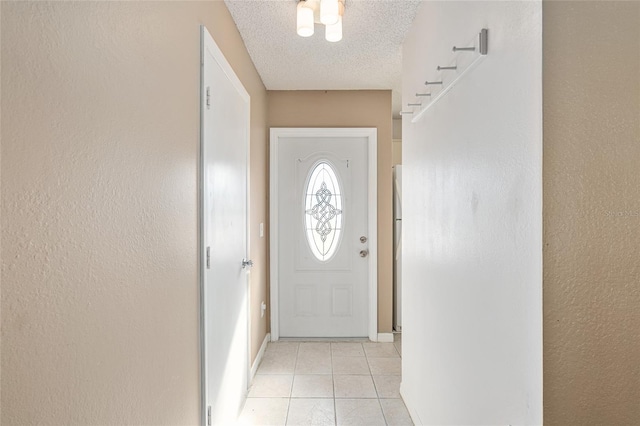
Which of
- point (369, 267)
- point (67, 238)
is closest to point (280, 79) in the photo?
point (369, 267)

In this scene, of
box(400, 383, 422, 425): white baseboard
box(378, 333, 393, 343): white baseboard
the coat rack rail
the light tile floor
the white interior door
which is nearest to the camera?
the coat rack rail

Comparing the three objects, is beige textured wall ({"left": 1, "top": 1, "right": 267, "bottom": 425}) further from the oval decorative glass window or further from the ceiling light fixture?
the oval decorative glass window

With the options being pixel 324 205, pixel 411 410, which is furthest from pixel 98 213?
pixel 324 205

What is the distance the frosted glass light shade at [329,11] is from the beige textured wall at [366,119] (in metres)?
1.74

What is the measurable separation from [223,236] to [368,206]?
6.32 feet

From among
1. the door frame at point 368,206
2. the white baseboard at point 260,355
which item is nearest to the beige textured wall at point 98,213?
the white baseboard at point 260,355

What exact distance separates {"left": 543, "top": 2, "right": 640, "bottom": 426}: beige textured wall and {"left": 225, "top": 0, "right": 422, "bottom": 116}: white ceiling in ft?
4.57

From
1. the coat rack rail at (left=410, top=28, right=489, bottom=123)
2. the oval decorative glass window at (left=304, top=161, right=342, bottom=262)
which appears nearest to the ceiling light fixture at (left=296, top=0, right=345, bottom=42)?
the coat rack rail at (left=410, top=28, right=489, bottom=123)

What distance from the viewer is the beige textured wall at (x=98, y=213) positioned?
71 centimetres

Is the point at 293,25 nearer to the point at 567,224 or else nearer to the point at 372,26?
the point at 372,26

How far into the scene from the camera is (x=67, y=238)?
829 millimetres

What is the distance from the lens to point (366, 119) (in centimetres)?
370

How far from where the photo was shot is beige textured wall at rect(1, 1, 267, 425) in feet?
2.32

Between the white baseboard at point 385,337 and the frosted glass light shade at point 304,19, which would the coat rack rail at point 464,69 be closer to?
the frosted glass light shade at point 304,19
